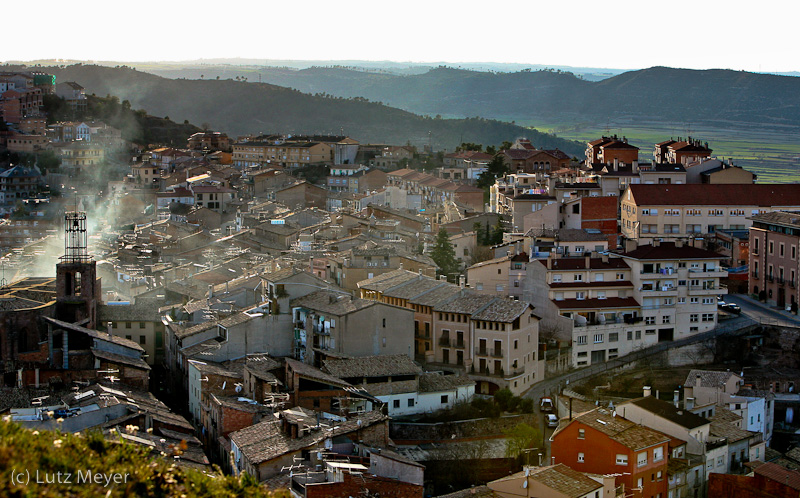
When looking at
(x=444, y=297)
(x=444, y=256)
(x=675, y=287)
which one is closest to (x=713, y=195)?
(x=675, y=287)

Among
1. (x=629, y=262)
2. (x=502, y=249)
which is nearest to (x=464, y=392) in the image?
(x=629, y=262)

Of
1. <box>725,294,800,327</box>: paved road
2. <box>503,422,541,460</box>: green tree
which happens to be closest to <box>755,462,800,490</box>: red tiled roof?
<box>503,422,541,460</box>: green tree

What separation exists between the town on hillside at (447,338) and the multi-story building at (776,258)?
61 millimetres

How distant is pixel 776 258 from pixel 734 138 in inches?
3125

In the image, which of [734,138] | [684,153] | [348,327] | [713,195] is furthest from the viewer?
[734,138]

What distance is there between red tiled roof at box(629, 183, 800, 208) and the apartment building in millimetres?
10039

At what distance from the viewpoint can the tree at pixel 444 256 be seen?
2973cm

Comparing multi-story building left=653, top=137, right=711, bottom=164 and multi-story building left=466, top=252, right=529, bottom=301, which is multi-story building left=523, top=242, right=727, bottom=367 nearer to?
multi-story building left=466, top=252, right=529, bottom=301

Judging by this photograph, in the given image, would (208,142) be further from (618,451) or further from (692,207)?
(618,451)

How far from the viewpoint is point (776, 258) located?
96.7ft

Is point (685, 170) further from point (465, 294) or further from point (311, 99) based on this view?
point (311, 99)

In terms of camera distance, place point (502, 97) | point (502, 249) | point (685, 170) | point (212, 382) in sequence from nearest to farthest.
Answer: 1. point (212, 382)
2. point (502, 249)
3. point (685, 170)
4. point (502, 97)

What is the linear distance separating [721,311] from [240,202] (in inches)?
847

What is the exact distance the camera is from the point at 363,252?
2741cm
